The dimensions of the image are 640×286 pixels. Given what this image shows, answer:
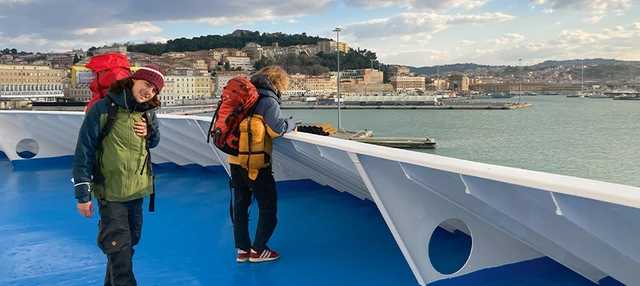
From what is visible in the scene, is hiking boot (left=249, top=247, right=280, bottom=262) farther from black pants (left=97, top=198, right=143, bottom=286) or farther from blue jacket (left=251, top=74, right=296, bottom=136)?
black pants (left=97, top=198, right=143, bottom=286)

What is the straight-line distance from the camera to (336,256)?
291cm

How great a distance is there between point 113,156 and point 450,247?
79.1 inches

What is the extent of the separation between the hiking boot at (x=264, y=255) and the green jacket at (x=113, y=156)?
89 centimetres

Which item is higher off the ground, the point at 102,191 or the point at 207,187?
the point at 102,191

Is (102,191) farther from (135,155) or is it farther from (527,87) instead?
(527,87)

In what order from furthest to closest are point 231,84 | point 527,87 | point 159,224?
point 527,87, point 159,224, point 231,84

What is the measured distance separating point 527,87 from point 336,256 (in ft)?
539

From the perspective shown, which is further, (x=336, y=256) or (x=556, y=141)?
(x=556, y=141)

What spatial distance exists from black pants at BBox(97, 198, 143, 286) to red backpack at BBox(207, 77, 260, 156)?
0.67 m

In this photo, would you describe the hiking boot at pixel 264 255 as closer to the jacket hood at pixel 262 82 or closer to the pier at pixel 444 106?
the jacket hood at pixel 262 82

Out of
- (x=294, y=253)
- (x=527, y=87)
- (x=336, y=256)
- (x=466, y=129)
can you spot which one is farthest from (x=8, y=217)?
(x=527, y=87)

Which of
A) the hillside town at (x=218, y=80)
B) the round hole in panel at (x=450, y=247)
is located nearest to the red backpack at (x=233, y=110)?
the round hole in panel at (x=450, y=247)

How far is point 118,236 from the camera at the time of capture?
2.05 meters

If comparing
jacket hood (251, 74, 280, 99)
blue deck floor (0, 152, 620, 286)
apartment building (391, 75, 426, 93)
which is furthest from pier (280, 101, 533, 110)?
jacket hood (251, 74, 280, 99)
